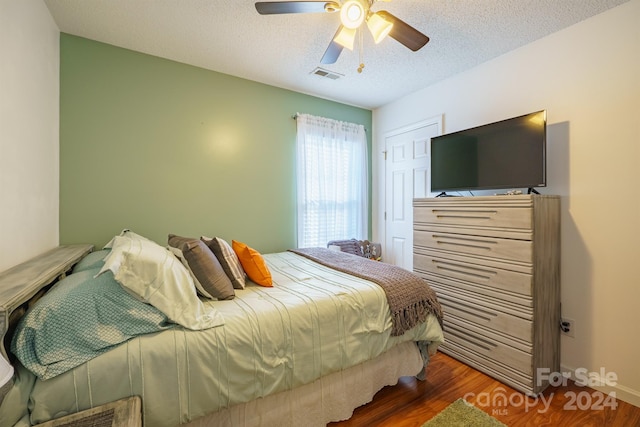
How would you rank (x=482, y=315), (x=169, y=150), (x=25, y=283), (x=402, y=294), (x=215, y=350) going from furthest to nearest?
(x=169, y=150) → (x=482, y=315) → (x=402, y=294) → (x=215, y=350) → (x=25, y=283)

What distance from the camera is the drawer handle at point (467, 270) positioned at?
81.6 inches

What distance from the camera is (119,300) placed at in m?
1.10

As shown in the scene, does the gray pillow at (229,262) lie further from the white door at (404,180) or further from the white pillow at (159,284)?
the white door at (404,180)

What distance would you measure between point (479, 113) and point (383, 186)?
1394 mm

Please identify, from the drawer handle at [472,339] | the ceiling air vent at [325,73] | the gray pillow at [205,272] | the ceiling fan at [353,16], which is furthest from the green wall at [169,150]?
the drawer handle at [472,339]

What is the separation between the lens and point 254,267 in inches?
74.2

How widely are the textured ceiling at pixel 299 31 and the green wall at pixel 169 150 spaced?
7.7 inches

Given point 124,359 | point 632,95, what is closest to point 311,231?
point 124,359

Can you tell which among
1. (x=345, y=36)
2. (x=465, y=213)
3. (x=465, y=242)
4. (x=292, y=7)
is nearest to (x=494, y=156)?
(x=465, y=213)

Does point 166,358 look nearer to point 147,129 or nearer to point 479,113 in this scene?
point 147,129

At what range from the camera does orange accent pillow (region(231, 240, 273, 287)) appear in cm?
186

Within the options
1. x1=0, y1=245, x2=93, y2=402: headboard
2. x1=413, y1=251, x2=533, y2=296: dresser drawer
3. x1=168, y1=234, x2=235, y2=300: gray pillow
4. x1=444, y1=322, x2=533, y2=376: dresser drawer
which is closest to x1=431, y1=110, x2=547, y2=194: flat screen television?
x1=413, y1=251, x2=533, y2=296: dresser drawer

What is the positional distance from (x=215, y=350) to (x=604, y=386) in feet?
8.47

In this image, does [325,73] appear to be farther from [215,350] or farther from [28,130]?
[215,350]
